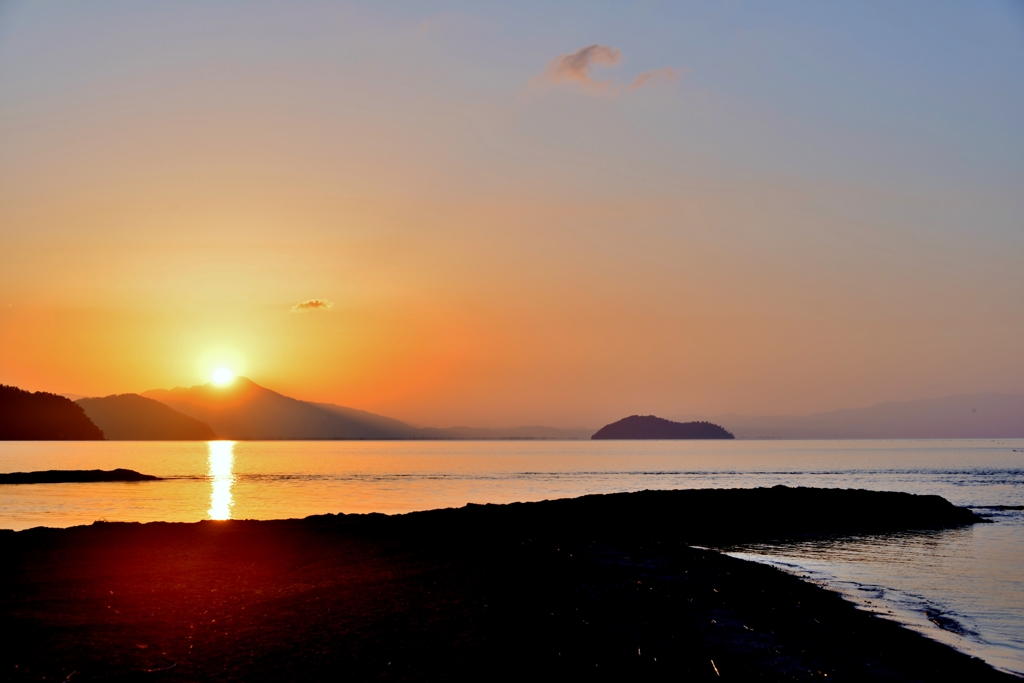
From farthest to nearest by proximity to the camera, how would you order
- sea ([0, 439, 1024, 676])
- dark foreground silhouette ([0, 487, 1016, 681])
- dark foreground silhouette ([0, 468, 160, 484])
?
dark foreground silhouette ([0, 468, 160, 484]) < sea ([0, 439, 1024, 676]) < dark foreground silhouette ([0, 487, 1016, 681])

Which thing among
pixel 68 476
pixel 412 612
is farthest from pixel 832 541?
pixel 68 476

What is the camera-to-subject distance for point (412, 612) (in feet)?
55.7

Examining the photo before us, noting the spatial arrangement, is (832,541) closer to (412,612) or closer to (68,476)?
(412,612)

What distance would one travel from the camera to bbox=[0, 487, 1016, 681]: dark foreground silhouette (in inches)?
524

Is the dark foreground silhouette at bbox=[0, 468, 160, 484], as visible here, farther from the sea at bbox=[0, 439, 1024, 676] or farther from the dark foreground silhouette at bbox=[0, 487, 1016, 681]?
the dark foreground silhouette at bbox=[0, 487, 1016, 681]

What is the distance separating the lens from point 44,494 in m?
64.0

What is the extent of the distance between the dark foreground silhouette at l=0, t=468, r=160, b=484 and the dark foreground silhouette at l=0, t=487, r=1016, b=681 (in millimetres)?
62470

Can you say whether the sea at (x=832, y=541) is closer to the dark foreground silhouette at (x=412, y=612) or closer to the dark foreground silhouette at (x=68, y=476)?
the dark foreground silhouette at (x=412, y=612)

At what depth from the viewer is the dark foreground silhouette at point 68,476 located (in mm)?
83375

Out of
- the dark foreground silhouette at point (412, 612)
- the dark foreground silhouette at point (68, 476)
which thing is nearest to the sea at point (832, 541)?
the dark foreground silhouette at point (412, 612)

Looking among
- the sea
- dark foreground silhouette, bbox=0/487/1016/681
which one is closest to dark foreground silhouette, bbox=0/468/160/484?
the sea

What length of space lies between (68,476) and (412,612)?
8541 centimetres

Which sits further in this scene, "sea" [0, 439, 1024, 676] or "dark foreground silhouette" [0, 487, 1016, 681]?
"sea" [0, 439, 1024, 676]

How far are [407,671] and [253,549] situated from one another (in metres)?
14.8
